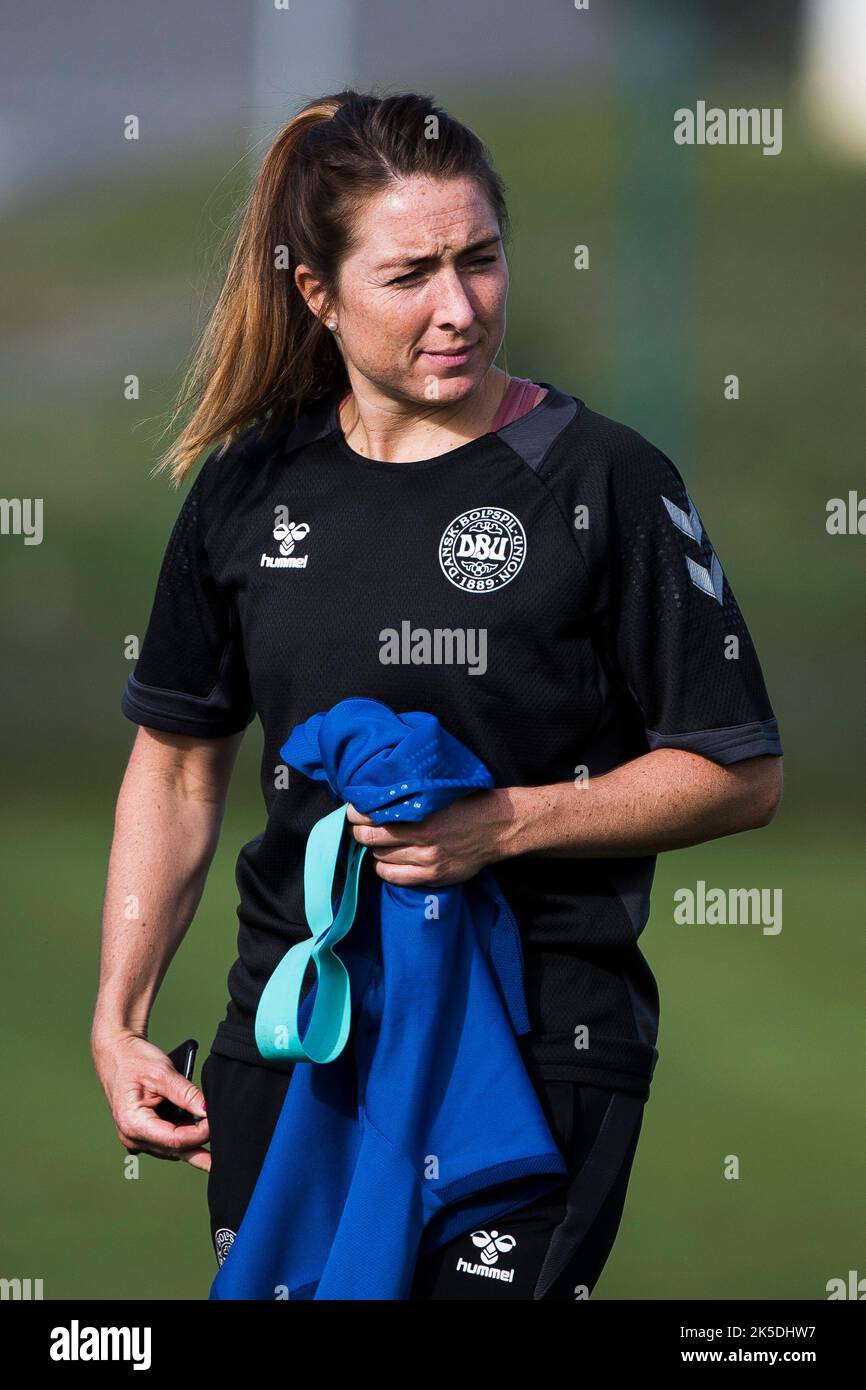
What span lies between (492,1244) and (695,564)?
710 mm

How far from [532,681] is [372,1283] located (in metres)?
0.61

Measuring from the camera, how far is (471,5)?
940cm

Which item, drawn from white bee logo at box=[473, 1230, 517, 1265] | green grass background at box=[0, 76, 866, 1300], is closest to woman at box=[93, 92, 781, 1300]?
white bee logo at box=[473, 1230, 517, 1265]

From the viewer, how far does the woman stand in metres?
1.69

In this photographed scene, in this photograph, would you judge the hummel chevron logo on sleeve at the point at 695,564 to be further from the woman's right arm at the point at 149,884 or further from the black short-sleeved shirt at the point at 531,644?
the woman's right arm at the point at 149,884

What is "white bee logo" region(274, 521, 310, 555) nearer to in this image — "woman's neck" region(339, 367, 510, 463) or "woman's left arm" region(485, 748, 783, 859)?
"woman's neck" region(339, 367, 510, 463)

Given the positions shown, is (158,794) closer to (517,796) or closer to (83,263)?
(517,796)

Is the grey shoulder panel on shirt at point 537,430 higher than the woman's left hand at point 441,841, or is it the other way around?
the grey shoulder panel on shirt at point 537,430

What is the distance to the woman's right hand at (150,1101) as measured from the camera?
6.13 feet

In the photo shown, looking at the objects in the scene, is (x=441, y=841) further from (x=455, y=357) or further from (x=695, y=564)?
(x=455, y=357)

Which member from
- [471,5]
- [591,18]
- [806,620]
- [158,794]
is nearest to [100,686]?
[806,620]

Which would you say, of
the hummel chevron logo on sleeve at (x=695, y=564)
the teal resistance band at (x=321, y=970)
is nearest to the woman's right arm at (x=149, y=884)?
the teal resistance band at (x=321, y=970)

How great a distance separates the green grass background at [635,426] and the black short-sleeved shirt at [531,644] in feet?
9.43

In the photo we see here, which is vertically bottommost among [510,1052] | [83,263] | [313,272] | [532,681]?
[510,1052]
